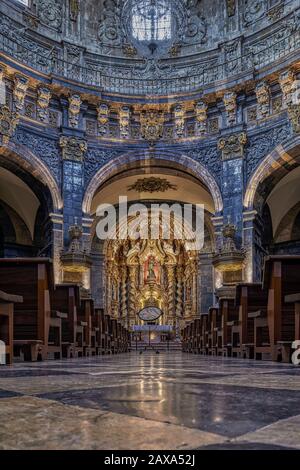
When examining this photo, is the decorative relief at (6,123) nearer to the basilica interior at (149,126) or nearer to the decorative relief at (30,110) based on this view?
the basilica interior at (149,126)

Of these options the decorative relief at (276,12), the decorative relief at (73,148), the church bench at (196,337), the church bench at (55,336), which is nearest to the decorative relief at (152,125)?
the decorative relief at (73,148)

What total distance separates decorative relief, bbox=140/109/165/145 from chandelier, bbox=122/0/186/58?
7.89ft

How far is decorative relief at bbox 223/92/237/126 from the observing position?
1719 cm

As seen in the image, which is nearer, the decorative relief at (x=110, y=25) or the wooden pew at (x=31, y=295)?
the wooden pew at (x=31, y=295)

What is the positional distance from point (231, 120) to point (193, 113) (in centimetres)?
150

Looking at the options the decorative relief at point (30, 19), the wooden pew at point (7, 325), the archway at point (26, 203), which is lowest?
the wooden pew at point (7, 325)

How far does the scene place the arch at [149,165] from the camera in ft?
56.4

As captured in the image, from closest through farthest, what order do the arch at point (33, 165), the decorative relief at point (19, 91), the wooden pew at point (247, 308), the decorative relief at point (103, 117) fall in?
1. the wooden pew at point (247, 308)
2. the arch at point (33, 165)
3. the decorative relief at point (19, 91)
4. the decorative relief at point (103, 117)

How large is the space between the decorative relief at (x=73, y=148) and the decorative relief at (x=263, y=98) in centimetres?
566

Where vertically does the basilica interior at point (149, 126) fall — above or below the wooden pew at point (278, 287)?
above

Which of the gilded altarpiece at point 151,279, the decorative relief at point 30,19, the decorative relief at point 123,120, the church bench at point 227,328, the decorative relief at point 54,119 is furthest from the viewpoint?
the gilded altarpiece at point 151,279

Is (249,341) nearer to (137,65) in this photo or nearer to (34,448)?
(34,448)

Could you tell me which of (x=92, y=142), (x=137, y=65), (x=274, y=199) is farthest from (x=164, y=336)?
(x=137, y=65)

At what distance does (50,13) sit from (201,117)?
5.98 m
